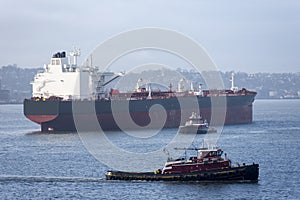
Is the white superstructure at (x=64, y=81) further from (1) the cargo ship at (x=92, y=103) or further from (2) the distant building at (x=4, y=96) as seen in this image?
(2) the distant building at (x=4, y=96)

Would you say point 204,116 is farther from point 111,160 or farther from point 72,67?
point 111,160

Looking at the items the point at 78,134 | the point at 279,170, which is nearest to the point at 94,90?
the point at 78,134

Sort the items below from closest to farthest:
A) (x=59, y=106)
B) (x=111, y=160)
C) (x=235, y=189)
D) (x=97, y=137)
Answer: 1. (x=235, y=189)
2. (x=111, y=160)
3. (x=97, y=137)
4. (x=59, y=106)

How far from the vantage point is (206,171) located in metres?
32.1

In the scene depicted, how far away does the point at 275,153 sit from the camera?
42.8 metres

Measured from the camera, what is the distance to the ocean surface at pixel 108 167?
3031cm

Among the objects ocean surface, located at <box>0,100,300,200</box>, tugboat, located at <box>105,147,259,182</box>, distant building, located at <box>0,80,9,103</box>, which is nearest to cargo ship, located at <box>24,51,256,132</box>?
ocean surface, located at <box>0,100,300,200</box>

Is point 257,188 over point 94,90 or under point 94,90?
under

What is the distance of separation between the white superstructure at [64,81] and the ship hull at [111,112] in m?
2.76

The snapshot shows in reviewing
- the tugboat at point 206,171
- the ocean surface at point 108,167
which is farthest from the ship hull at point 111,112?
the tugboat at point 206,171

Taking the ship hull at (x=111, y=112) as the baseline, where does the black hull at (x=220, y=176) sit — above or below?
below

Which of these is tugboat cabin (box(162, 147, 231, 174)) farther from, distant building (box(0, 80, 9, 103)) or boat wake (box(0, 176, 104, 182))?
distant building (box(0, 80, 9, 103))

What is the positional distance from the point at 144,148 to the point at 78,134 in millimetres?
11607

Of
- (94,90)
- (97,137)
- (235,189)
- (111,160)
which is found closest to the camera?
(235,189)
